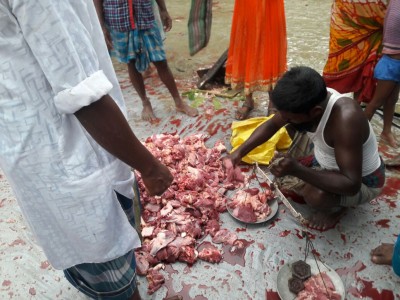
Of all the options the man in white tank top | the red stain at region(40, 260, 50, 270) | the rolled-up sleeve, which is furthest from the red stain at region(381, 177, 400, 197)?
the red stain at region(40, 260, 50, 270)

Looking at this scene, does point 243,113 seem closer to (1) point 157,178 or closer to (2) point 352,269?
(2) point 352,269

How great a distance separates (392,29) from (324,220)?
1.61m

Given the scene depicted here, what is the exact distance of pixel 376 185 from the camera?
2367 millimetres

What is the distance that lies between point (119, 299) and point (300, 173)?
4.23 feet

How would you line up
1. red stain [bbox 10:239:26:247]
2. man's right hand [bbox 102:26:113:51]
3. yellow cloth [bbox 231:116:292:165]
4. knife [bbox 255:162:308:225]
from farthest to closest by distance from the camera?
1. man's right hand [bbox 102:26:113:51]
2. yellow cloth [bbox 231:116:292:165]
3. red stain [bbox 10:239:26:247]
4. knife [bbox 255:162:308:225]

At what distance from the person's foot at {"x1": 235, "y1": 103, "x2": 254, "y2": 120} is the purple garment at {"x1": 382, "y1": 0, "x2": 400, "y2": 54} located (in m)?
1.52

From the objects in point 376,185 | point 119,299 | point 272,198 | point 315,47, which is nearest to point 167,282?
point 119,299

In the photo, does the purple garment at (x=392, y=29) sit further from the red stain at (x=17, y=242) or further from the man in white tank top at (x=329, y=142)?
the red stain at (x=17, y=242)

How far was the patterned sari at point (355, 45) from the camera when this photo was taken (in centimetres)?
294

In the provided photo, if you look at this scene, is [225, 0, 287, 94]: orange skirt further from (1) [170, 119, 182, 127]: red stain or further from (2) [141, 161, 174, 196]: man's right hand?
(2) [141, 161, 174, 196]: man's right hand

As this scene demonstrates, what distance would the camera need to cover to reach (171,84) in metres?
4.01

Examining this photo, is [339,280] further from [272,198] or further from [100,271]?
[100,271]

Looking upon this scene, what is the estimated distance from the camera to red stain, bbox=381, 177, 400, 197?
269 cm

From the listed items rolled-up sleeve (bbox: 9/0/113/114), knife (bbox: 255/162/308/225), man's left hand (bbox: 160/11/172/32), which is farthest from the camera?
man's left hand (bbox: 160/11/172/32)
